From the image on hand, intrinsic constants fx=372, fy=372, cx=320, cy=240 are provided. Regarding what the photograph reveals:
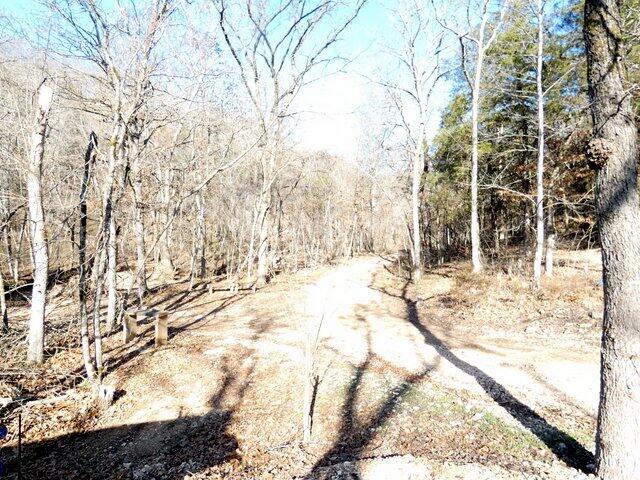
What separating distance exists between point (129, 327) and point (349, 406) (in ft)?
22.4

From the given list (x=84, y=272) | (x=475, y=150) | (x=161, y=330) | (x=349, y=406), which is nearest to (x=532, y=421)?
(x=349, y=406)

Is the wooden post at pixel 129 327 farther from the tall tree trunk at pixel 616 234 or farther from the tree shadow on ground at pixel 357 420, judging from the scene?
the tall tree trunk at pixel 616 234

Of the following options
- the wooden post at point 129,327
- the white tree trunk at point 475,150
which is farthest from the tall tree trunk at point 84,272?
the white tree trunk at point 475,150

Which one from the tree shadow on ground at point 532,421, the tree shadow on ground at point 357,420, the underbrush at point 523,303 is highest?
the underbrush at point 523,303

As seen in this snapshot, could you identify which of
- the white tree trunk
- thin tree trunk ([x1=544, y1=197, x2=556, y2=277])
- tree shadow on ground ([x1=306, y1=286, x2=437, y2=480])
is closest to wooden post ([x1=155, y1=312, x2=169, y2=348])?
tree shadow on ground ([x1=306, y1=286, x2=437, y2=480])

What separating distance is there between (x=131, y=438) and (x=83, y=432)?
930 millimetres

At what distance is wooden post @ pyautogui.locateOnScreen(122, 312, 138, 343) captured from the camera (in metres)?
9.77

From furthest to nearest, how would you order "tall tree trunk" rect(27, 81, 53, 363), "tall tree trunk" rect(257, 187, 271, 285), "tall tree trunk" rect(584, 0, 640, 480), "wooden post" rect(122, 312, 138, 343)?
"tall tree trunk" rect(257, 187, 271, 285)
"wooden post" rect(122, 312, 138, 343)
"tall tree trunk" rect(27, 81, 53, 363)
"tall tree trunk" rect(584, 0, 640, 480)

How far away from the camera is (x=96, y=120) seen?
10273 mm

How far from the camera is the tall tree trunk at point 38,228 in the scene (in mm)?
A: 7551

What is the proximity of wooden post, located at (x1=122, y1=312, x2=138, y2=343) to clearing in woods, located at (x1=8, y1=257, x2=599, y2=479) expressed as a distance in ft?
1.05

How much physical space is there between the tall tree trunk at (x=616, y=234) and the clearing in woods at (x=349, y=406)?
72 centimetres

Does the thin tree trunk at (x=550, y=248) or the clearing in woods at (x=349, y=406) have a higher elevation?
the thin tree trunk at (x=550, y=248)

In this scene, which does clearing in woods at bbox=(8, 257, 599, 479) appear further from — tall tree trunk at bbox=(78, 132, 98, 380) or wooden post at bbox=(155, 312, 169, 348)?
tall tree trunk at bbox=(78, 132, 98, 380)
